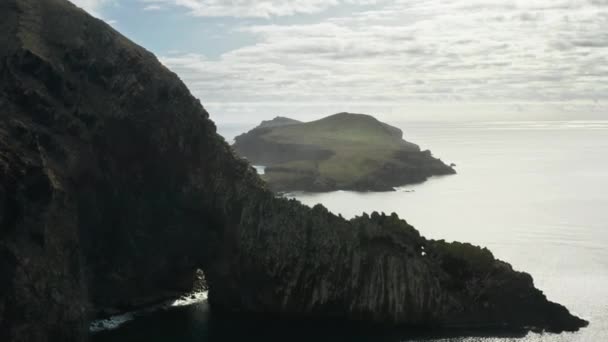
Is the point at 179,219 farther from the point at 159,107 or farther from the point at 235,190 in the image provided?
the point at 159,107

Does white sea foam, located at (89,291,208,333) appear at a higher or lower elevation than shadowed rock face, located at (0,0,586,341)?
lower

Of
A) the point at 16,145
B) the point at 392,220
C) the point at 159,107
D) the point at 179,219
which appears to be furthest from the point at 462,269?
the point at 16,145

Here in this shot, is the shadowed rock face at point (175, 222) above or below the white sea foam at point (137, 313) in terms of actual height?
above

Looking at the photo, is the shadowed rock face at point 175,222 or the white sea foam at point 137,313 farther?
the shadowed rock face at point 175,222

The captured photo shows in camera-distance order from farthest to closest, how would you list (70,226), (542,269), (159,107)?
(542,269) < (159,107) < (70,226)

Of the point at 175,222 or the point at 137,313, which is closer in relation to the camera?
the point at 137,313

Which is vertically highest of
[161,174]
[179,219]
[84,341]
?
[161,174]

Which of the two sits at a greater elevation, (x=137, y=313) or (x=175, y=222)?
(x=175, y=222)

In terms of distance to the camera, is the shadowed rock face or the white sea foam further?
the shadowed rock face
